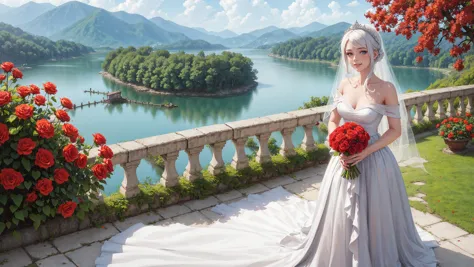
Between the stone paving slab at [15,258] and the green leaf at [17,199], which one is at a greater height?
the green leaf at [17,199]

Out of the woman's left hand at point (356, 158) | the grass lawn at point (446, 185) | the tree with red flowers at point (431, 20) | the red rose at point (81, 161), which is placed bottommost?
the grass lawn at point (446, 185)

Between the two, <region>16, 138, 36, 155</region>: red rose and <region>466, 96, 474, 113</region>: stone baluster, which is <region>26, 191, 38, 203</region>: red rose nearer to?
<region>16, 138, 36, 155</region>: red rose

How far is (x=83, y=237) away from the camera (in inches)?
182

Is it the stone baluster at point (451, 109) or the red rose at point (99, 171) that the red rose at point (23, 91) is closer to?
the red rose at point (99, 171)

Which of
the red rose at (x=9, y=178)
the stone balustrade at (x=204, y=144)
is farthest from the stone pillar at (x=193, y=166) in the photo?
the red rose at (x=9, y=178)

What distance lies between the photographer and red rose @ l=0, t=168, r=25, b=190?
12.9 feet

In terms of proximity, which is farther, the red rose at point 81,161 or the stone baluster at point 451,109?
the stone baluster at point 451,109

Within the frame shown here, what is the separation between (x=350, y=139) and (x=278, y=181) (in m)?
2.87

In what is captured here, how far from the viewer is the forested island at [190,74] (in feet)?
259

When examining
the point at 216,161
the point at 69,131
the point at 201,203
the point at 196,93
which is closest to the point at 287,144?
the point at 216,161

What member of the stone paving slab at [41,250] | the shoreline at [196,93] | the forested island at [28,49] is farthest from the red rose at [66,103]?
the forested island at [28,49]

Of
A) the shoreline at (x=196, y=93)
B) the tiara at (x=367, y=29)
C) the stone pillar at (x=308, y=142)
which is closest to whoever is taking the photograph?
the tiara at (x=367, y=29)

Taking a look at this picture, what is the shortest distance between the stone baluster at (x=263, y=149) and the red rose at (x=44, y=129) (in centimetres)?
296

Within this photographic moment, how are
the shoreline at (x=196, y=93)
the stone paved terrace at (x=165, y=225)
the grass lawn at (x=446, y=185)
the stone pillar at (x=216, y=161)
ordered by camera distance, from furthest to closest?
1. the shoreline at (x=196, y=93)
2. the stone pillar at (x=216, y=161)
3. the grass lawn at (x=446, y=185)
4. the stone paved terrace at (x=165, y=225)
